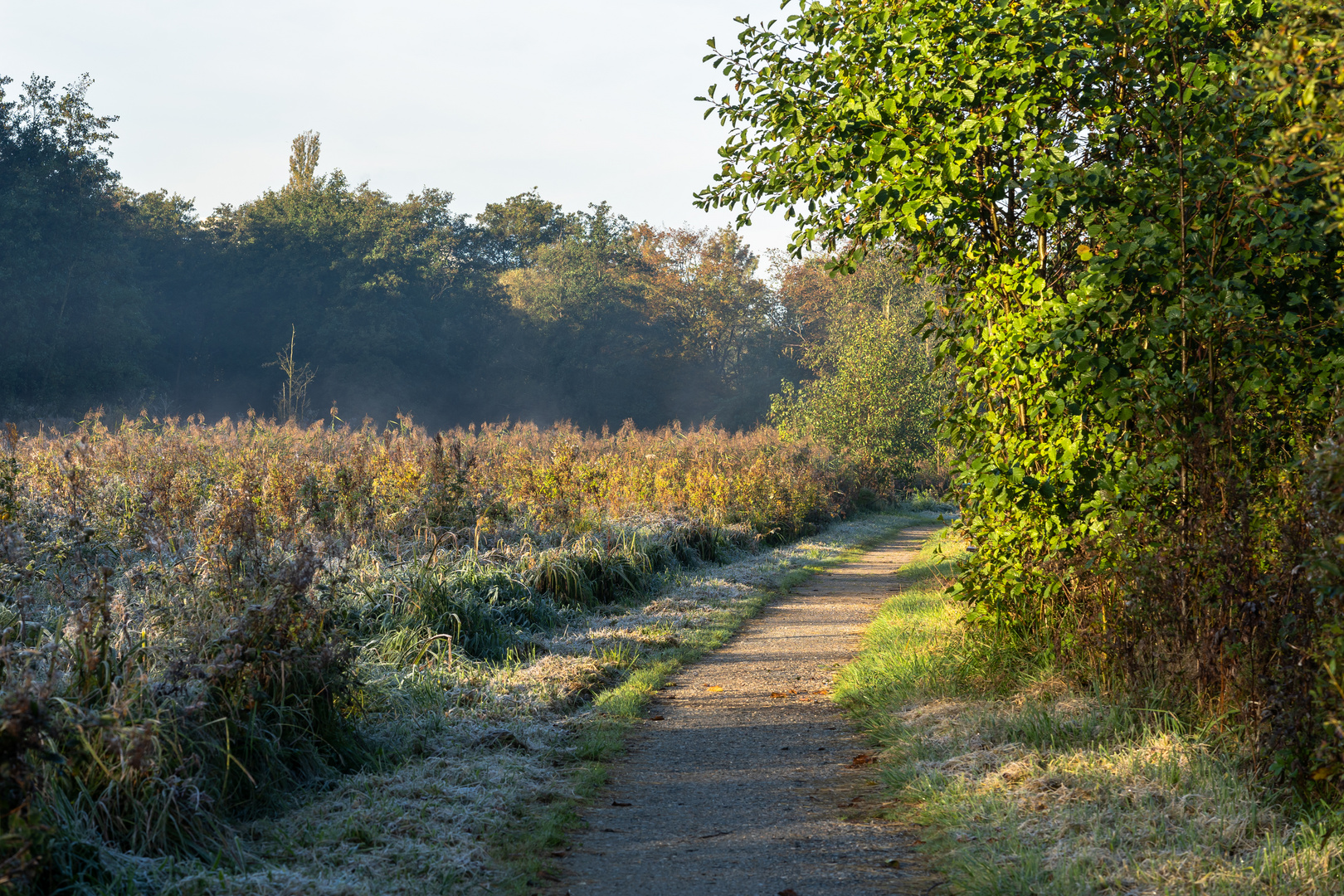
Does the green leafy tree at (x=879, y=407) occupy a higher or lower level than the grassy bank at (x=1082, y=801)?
higher

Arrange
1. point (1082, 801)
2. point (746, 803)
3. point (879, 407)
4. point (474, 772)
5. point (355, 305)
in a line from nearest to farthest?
1. point (1082, 801)
2. point (746, 803)
3. point (474, 772)
4. point (879, 407)
5. point (355, 305)

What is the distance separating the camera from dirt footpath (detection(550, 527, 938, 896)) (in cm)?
380

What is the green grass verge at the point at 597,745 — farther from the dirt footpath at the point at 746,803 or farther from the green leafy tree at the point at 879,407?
the green leafy tree at the point at 879,407

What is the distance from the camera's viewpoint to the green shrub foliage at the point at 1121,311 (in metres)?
4.43

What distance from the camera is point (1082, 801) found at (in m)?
4.07

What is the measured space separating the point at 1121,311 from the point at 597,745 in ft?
Answer: 13.0

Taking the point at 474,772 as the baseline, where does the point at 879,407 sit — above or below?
above

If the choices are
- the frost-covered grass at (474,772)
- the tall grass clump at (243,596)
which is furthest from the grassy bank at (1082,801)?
the tall grass clump at (243,596)

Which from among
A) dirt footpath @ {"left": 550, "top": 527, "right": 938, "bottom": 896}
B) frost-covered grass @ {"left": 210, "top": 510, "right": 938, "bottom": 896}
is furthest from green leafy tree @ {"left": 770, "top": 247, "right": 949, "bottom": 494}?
dirt footpath @ {"left": 550, "top": 527, "right": 938, "bottom": 896}

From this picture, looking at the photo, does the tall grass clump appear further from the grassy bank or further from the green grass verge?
the grassy bank

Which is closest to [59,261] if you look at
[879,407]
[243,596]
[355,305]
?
[355,305]

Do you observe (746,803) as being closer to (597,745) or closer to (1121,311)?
(597,745)

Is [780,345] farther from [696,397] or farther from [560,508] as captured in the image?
[560,508]

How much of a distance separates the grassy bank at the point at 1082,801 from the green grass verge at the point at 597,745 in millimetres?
1639
